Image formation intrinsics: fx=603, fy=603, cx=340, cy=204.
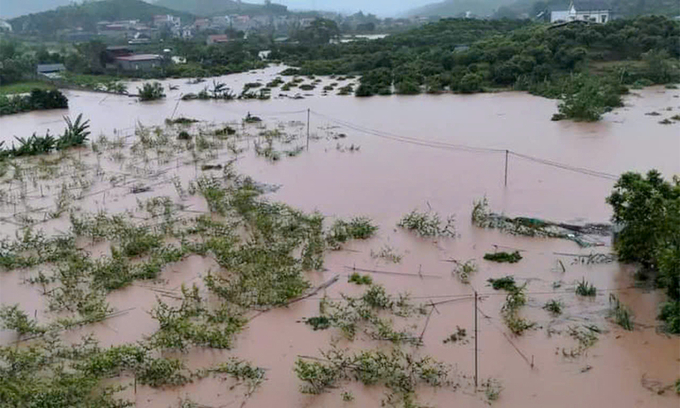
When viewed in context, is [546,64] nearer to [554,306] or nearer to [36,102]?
[36,102]

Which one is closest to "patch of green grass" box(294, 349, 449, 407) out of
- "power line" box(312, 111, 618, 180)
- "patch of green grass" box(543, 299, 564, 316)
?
"patch of green grass" box(543, 299, 564, 316)

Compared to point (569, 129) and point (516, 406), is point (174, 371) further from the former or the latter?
point (569, 129)

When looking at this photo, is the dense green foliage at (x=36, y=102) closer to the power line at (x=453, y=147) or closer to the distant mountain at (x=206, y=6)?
the power line at (x=453, y=147)

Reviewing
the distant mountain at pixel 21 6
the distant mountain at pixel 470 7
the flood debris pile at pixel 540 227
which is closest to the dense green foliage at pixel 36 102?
the flood debris pile at pixel 540 227

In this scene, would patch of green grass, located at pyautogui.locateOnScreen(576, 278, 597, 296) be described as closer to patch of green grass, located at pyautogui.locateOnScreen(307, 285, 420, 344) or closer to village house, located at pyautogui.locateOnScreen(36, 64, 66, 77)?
patch of green grass, located at pyautogui.locateOnScreen(307, 285, 420, 344)

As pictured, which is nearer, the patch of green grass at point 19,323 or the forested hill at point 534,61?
the patch of green grass at point 19,323

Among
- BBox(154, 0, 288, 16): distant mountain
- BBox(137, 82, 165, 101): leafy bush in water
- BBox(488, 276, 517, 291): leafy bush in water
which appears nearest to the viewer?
BBox(488, 276, 517, 291): leafy bush in water
